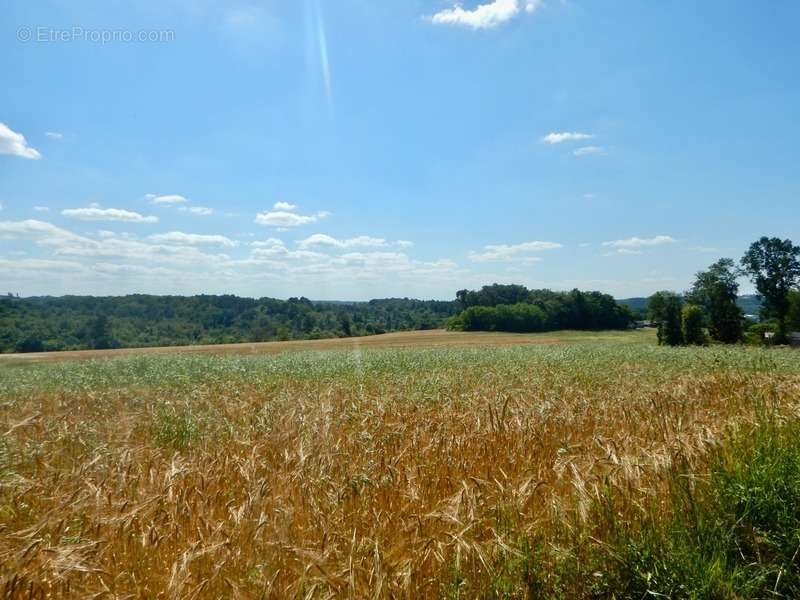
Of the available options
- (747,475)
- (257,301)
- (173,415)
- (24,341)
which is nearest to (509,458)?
(747,475)

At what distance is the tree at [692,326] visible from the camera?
4628cm

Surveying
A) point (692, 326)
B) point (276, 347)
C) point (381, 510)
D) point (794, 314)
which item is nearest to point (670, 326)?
point (692, 326)

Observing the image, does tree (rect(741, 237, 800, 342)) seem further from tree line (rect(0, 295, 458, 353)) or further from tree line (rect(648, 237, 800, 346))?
tree line (rect(0, 295, 458, 353))

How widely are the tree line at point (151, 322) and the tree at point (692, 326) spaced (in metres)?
57.3

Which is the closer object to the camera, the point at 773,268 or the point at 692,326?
the point at 692,326

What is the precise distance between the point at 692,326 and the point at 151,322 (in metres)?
72.3

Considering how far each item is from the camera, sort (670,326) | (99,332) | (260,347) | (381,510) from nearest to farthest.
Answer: (381,510), (99,332), (670,326), (260,347)

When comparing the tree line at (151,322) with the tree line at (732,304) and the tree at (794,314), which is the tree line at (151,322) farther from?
the tree at (794,314)

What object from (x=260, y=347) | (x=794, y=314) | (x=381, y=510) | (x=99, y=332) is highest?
(x=794, y=314)

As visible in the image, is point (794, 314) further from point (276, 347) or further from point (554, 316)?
point (276, 347)

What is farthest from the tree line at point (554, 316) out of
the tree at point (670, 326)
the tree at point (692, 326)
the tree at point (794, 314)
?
the tree at point (692, 326)

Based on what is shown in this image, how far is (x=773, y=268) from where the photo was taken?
6206cm

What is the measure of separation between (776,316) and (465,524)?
2989 inches

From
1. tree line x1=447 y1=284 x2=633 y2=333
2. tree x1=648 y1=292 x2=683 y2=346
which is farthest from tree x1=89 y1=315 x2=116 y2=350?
tree line x1=447 y1=284 x2=633 y2=333
